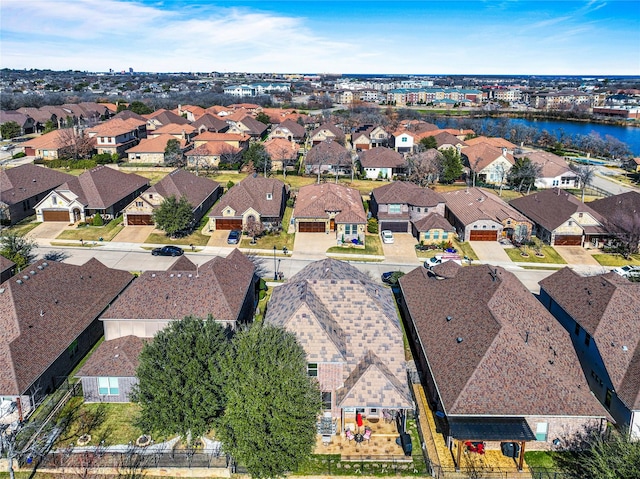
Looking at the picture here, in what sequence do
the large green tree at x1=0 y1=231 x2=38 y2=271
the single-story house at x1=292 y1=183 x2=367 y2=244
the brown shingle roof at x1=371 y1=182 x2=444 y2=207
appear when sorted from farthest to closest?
1. the brown shingle roof at x1=371 y1=182 x2=444 y2=207
2. the single-story house at x1=292 y1=183 x2=367 y2=244
3. the large green tree at x1=0 y1=231 x2=38 y2=271

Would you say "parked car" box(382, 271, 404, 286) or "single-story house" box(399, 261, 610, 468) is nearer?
"single-story house" box(399, 261, 610, 468)

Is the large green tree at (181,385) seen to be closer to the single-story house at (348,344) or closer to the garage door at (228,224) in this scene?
the single-story house at (348,344)

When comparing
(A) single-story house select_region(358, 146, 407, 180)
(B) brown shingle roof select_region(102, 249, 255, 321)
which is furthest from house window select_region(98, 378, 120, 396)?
(A) single-story house select_region(358, 146, 407, 180)

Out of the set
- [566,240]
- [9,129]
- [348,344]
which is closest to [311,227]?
[566,240]

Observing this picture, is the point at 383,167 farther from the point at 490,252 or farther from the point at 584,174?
the point at 490,252

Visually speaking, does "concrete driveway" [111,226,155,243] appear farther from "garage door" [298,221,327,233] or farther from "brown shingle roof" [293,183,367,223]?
"garage door" [298,221,327,233]

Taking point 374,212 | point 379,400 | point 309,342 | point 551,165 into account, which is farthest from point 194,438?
point 551,165

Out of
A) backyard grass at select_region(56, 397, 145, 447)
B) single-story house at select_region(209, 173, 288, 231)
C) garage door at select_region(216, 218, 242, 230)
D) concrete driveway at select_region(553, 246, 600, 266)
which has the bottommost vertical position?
backyard grass at select_region(56, 397, 145, 447)

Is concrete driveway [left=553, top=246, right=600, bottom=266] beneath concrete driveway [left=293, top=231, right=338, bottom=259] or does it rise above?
beneath

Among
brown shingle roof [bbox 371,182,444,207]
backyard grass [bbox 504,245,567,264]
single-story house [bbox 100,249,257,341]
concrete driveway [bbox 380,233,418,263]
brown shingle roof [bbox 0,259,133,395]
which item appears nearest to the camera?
brown shingle roof [bbox 0,259,133,395]
